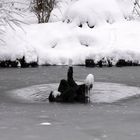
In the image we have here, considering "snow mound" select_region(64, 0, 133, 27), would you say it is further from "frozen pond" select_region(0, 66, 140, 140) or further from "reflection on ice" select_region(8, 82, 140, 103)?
"reflection on ice" select_region(8, 82, 140, 103)

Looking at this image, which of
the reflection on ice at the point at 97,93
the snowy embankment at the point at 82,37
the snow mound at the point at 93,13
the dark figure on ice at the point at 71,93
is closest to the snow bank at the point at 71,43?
the snowy embankment at the point at 82,37

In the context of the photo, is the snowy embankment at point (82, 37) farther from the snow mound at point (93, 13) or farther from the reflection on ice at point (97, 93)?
the reflection on ice at point (97, 93)

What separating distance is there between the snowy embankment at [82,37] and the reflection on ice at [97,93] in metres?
8.68

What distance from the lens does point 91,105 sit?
667 inches

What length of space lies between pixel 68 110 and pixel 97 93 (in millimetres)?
3542

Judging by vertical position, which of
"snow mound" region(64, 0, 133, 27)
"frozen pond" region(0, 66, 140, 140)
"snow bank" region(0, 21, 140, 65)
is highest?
"snow mound" region(64, 0, 133, 27)

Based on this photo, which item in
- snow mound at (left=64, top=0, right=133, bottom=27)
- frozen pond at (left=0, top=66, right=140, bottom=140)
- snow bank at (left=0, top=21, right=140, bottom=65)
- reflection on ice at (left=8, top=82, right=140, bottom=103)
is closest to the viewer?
frozen pond at (left=0, top=66, right=140, bottom=140)

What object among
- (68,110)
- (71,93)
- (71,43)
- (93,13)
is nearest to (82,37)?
(71,43)

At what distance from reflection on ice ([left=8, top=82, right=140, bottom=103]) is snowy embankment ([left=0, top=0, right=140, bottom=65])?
8.68 metres

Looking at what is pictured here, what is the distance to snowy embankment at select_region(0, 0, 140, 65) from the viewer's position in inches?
1191

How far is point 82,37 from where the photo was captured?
107 ft

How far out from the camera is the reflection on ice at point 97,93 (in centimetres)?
1838

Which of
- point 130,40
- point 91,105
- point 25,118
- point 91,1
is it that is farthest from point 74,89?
point 91,1

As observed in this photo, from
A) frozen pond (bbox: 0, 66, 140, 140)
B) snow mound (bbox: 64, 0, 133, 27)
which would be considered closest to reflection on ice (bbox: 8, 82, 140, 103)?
frozen pond (bbox: 0, 66, 140, 140)
